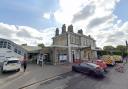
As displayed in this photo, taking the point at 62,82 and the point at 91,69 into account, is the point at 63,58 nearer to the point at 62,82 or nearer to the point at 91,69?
the point at 91,69

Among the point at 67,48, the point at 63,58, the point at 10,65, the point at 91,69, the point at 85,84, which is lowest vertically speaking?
the point at 85,84

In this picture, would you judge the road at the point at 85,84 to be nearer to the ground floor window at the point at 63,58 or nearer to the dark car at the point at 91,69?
the dark car at the point at 91,69

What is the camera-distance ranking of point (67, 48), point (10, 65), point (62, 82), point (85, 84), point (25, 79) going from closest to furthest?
point (85, 84) → point (62, 82) → point (25, 79) → point (10, 65) → point (67, 48)

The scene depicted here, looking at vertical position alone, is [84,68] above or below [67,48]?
below

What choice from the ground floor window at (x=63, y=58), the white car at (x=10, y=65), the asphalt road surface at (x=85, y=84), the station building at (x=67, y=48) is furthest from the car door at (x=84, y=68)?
the ground floor window at (x=63, y=58)

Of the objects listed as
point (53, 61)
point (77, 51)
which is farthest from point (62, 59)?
point (77, 51)

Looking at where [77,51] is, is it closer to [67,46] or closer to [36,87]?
[67,46]

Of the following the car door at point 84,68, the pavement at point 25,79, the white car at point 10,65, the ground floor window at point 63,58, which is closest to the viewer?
the pavement at point 25,79

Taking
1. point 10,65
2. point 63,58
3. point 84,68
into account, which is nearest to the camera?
point 10,65

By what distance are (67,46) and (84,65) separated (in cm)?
1237

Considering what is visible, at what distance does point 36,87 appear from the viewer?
11.6m

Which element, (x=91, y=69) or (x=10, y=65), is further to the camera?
(x=10, y=65)

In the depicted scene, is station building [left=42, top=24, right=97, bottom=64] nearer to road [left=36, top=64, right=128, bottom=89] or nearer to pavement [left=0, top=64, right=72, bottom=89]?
pavement [left=0, top=64, right=72, bottom=89]

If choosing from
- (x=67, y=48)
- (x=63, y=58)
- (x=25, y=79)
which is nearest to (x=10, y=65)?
(x=25, y=79)
